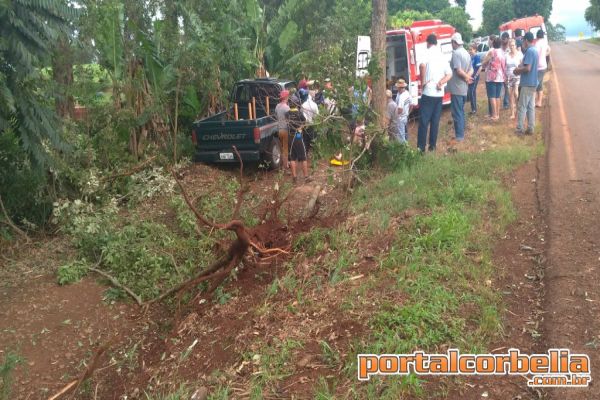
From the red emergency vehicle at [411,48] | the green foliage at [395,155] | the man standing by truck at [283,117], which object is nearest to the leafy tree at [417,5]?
the red emergency vehicle at [411,48]

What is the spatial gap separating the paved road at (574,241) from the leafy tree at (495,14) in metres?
38.4

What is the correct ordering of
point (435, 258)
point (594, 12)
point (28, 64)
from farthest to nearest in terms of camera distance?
point (594, 12) → point (28, 64) → point (435, 258)

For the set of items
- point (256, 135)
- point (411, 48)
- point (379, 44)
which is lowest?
point (256, 135)

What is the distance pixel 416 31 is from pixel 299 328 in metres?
10.9

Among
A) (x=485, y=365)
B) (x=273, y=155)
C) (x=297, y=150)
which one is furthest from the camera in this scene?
(x=273, y=155)

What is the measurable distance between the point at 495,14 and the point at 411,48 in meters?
38.4

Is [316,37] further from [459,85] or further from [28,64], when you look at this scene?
[28,64]

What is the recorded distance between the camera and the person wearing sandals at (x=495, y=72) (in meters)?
12.0

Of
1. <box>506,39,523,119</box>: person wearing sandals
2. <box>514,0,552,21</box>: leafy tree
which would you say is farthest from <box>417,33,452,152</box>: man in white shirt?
<box>514,0,552,21</box>: leafy tree

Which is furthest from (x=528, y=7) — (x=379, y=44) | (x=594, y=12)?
(x=379, y=44)

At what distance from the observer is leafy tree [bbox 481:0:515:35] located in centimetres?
4525

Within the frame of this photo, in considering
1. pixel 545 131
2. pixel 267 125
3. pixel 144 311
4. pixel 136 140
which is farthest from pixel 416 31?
pixel 144 311

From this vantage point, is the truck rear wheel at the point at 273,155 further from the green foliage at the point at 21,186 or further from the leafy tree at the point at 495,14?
the leafy tree at the point at 495,14

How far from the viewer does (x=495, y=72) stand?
39.5 ft
